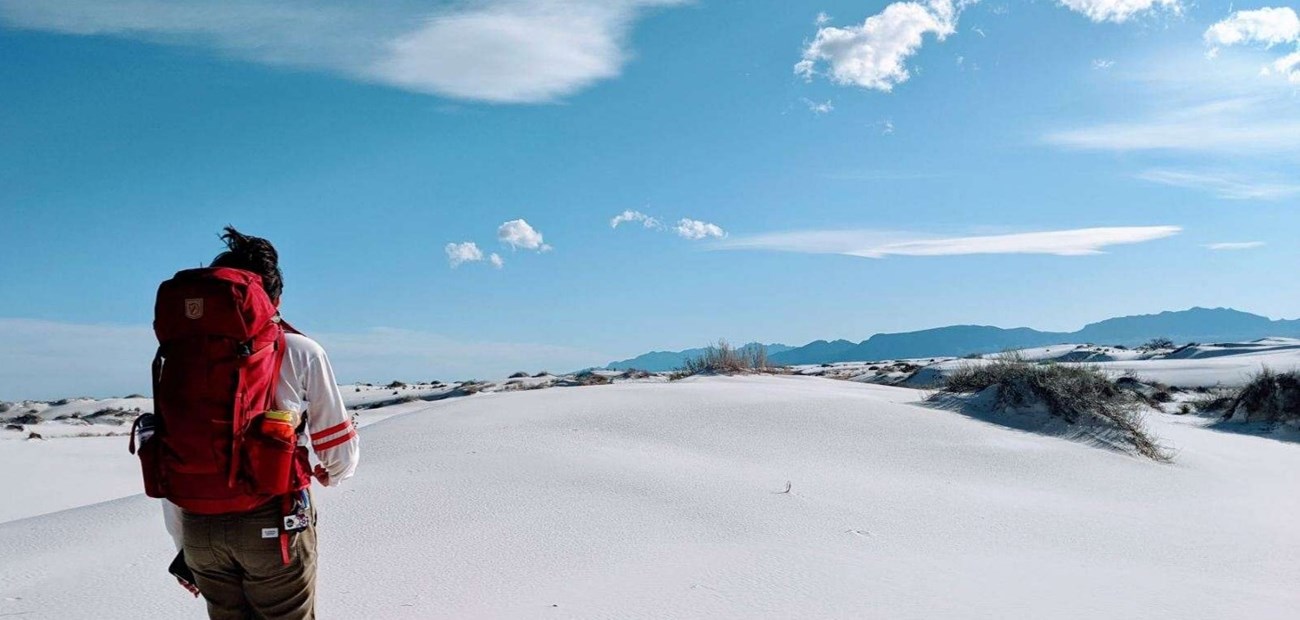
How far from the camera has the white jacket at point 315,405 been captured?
7.66 feet

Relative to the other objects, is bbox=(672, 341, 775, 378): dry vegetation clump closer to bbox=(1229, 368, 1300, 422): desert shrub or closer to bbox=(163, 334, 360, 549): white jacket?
bbox=(1229, 368, 1300, 422): desert shrub

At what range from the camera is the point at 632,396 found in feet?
29.5

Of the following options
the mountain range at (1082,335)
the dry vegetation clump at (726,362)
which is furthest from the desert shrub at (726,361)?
the mountain range at (1082,335)

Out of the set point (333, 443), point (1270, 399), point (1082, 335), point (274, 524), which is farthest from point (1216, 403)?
point (1082, 335)

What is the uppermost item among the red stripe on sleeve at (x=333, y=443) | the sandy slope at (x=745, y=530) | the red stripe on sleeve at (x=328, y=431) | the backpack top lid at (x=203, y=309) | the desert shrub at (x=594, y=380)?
the backpack top lid at (x=203, y=309)

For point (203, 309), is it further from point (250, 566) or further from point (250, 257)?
point (250, 566)

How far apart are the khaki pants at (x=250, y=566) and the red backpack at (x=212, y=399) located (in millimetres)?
56

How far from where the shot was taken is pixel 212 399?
6.94ft

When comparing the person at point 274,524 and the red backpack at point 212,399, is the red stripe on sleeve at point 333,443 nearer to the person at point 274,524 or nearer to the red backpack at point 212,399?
the person at point 274,524

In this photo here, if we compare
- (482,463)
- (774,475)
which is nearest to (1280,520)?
(774,475)

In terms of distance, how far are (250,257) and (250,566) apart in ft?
2.76

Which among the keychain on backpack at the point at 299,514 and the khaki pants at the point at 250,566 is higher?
the keychain on backpack at the point at 299,514

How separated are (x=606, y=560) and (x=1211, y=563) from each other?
10.1 ft

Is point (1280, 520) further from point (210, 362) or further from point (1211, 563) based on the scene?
point (210, 362)
